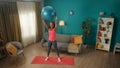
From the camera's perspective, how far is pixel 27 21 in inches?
236

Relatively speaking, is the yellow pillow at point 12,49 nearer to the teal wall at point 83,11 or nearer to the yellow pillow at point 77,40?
the yellow pillow at point 77,40

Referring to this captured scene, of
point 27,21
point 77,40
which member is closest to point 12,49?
point 27,21

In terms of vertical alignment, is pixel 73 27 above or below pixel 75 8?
below

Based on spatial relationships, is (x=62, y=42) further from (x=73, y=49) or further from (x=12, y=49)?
(x=12, y=49)

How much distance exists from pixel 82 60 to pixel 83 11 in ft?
8.87

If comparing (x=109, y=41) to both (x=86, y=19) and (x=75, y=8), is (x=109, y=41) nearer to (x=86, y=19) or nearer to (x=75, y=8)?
(x=86, y=19)

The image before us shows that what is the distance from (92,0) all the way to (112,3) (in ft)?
3.12

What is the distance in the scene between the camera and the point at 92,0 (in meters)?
5.67

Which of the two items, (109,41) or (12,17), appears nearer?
(12,17)

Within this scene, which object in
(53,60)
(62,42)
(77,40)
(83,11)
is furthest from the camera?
(83,11)

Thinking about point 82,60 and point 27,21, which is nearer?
point 82,60

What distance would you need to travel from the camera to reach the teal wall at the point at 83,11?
5409mm

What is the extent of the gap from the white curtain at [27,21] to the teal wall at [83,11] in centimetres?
121

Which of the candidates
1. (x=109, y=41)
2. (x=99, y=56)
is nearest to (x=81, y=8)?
(x=109, y=41)
